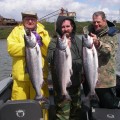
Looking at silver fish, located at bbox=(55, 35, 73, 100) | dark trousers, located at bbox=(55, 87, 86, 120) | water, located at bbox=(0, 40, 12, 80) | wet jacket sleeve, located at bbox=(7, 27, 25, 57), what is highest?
wet jacket sleeve, located at bbox=(7, 27, 25, 57)

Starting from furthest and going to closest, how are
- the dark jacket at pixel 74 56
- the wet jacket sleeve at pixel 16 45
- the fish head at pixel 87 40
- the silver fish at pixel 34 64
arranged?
1. the wet jacket sleeve at pixel 16 45
2. the dark jacket at pixel 74 56
3. the silver fish at pixel 34 64
4. the fish head at pixel 87 40

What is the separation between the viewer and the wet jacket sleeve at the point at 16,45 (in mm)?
5160

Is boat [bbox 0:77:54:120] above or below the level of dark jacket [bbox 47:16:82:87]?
below

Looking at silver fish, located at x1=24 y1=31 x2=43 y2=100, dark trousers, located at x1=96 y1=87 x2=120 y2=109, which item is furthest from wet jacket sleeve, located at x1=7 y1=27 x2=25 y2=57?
dark trousers, located at x1=96 y1=87 x2=120 y2=109

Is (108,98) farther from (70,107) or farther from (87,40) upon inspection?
(87,40)

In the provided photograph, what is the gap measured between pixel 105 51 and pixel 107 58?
23 cm

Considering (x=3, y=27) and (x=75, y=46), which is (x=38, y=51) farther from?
(x=3, y=27)

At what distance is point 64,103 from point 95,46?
959 millimetres

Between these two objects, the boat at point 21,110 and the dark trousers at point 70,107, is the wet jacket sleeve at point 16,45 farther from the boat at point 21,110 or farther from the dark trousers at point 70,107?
the dark trousers at point 70,107

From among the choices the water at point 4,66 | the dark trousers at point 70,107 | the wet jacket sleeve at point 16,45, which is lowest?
the water at point 4,66

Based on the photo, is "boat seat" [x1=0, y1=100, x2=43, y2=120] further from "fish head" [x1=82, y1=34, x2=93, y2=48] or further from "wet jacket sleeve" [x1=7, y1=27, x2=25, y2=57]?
"fish head" [x1=82, y1=34, x2=93, y2=48]

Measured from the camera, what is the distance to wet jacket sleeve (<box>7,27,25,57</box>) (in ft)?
16.9

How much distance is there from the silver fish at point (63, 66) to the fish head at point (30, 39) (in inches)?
13.4

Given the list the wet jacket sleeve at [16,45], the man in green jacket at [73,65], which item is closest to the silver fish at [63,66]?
the man in green jacket at [73,65]
